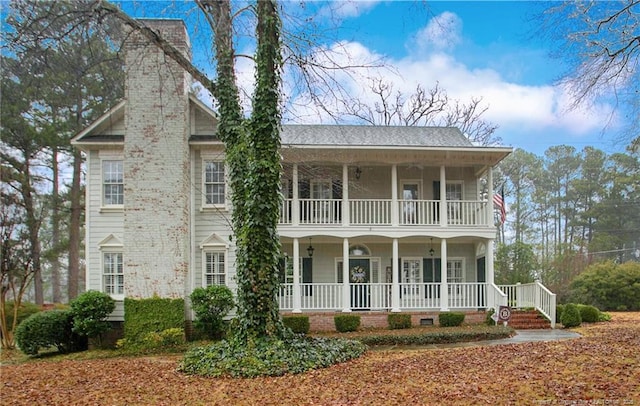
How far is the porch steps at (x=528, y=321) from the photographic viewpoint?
1586 centimetres

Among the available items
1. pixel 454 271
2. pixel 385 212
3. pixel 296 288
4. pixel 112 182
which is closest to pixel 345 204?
pixel 385 212

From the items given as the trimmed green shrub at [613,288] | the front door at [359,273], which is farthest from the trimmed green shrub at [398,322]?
the trimmed green shrub at [613,288]

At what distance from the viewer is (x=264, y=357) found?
9.30 meters

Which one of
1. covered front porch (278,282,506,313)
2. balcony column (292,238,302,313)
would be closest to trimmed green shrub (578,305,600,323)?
covered front porch (278,282,506,313)

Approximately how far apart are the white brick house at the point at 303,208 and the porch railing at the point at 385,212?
0.05 meters

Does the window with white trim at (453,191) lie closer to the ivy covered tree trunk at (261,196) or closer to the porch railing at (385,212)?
the porch railing at (385,212)

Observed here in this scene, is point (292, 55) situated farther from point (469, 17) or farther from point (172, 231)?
point (172, 231)

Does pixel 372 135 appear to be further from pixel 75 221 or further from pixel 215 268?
pixel 75 221

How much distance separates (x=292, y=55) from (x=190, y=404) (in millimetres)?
7600

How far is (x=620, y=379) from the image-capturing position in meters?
7.25

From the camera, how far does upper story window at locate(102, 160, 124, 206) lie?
50.8 ft

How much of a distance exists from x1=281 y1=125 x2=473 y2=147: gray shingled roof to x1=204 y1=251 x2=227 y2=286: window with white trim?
460cm

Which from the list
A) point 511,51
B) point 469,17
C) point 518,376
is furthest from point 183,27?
point 518,376

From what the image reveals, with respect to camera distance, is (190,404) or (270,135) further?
(270,135)
